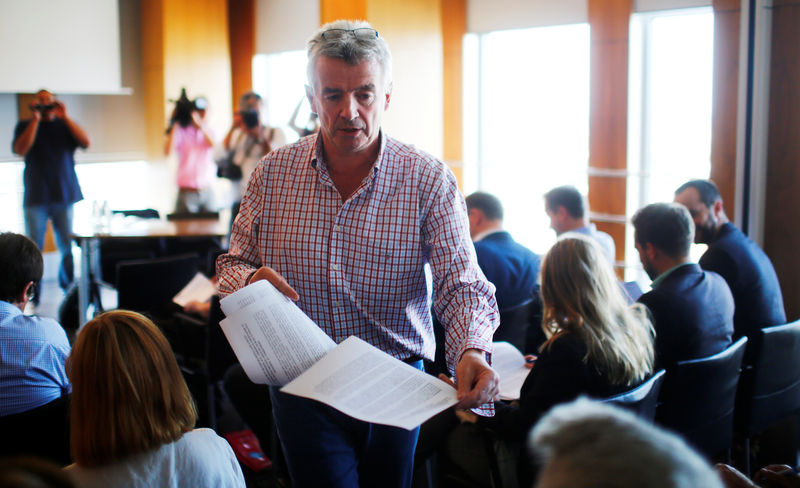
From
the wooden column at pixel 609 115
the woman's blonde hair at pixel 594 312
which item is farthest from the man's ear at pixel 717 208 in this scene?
the wooden column at pixel 609 115

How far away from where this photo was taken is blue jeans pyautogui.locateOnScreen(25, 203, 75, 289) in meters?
6.75

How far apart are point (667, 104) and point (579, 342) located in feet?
14.7

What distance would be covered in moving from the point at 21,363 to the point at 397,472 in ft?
3.86

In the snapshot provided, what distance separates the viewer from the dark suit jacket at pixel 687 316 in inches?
103

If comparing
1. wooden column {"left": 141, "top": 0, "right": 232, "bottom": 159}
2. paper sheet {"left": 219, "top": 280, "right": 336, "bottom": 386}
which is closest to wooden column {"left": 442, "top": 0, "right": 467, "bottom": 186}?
wooden column {"left": 141, "top": 0, "right": 232, "bottom": 159}

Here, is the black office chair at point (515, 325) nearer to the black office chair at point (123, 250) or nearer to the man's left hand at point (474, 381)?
the man's left hand at point (474, 381)

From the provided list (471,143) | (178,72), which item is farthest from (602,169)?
(178,72)

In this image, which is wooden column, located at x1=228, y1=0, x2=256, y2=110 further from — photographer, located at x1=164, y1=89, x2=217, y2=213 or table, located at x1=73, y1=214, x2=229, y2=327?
table, located at x1=73, y1=214, x2=229, y2=327

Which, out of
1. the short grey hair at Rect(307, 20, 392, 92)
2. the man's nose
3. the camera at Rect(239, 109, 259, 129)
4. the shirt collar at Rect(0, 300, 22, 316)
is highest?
the camera at Rect(239, 109, 259, 129)

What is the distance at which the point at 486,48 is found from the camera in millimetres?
7691

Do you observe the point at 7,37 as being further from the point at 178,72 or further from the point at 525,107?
the point at 525,107

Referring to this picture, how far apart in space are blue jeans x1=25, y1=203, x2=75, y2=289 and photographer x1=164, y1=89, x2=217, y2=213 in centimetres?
102

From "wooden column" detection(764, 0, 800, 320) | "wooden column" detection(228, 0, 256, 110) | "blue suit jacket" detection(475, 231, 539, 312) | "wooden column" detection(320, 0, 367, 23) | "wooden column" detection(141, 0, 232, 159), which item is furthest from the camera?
"wooden column" detection(228, 0, 256, 110)

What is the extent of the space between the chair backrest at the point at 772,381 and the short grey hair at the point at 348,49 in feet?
5.81
